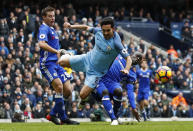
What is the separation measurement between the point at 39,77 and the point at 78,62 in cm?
958

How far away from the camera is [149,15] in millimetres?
32562

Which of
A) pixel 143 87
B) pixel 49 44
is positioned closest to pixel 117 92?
pixel 49 44

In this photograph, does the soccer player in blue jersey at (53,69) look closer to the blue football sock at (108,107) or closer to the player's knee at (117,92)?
the blue football sock at (108,107)

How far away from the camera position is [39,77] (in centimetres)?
2186

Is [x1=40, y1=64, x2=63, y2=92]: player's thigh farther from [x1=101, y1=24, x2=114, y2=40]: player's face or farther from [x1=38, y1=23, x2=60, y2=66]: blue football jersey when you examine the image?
[x1=101, y1=24, x2=114, y2=40]: player's face

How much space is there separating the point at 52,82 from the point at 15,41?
10140 mm

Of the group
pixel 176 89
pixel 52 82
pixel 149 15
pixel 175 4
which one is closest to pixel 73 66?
pixel 52 82

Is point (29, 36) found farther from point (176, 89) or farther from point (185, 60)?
point (185, 60)

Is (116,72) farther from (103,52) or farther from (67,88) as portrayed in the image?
(103,52)

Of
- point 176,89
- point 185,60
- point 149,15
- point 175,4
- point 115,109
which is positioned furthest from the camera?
point 175,4

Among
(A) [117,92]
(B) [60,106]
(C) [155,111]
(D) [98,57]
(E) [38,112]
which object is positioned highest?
(D) [98,57]

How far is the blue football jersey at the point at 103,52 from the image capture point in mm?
12047

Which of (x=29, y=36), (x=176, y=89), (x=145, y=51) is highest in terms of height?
(x=29, y=36)

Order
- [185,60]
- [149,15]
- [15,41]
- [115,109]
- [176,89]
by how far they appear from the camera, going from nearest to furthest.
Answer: [115,109]
[15,41]
[176,89]
[185,60]
[149,15]
